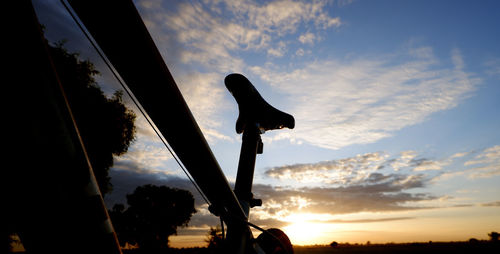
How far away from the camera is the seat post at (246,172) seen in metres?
2.60

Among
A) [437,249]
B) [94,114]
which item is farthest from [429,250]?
[94,114]

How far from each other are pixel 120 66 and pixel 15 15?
0.31 meters

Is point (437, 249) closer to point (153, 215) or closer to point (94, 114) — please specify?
point (153, 215)

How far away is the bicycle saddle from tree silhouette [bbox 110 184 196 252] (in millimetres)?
43617

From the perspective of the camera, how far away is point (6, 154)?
2.27 ft

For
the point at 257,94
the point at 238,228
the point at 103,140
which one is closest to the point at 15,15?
the point at 238,228

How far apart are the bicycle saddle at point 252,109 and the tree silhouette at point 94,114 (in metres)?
8.45

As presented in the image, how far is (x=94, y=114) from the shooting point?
10.9m

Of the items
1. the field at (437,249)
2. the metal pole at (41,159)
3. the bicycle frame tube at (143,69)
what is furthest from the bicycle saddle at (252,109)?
the field at (437,249)

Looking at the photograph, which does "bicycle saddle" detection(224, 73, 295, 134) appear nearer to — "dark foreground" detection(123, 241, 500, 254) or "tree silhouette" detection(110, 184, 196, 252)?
"dark foreground" detection(123, 241, 500, 254)

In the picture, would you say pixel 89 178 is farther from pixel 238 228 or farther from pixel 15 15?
pixel 238 228

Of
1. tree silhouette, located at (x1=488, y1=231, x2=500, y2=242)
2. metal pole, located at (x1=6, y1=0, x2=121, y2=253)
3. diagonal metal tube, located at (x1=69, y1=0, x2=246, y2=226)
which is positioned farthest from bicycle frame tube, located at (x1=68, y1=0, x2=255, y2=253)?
tree silhouette, located at (x1=488, y1=231, x2=500, y2=242)

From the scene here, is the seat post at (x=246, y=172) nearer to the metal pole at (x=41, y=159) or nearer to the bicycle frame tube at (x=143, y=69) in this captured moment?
the bicycle frame tube at (x=143, y=69)

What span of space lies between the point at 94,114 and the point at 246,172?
11.0m
